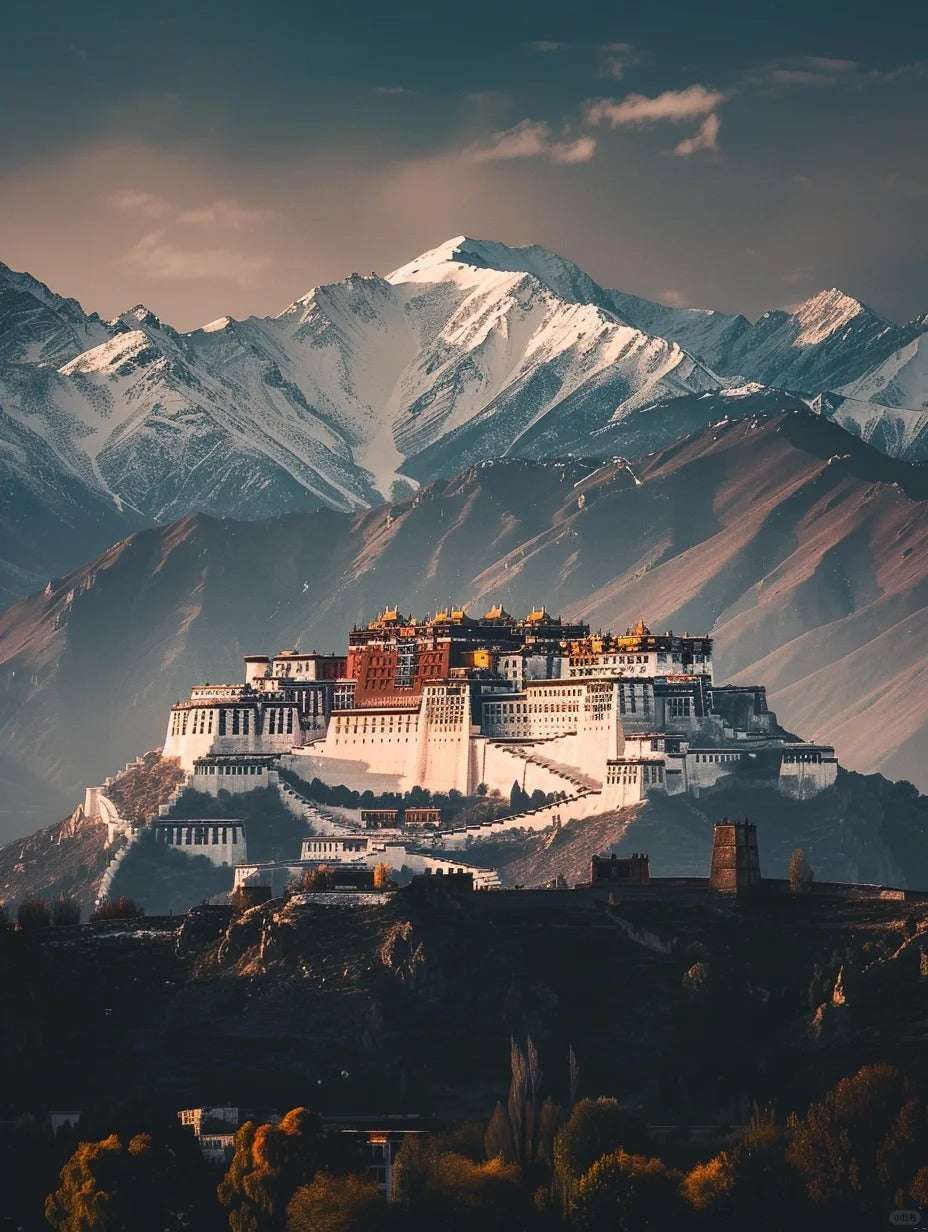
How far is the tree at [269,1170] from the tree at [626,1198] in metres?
12.6

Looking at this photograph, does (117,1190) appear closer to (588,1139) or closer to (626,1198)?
(588,1139)

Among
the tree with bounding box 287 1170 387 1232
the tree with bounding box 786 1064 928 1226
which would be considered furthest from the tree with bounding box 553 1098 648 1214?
the tree with bounding box 287 1170 387 1232

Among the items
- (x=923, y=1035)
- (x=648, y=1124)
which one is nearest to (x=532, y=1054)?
(x=648, y=1124)

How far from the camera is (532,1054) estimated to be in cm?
19450

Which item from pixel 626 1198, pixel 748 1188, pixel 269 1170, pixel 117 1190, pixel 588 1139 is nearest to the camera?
pixel 626 1198

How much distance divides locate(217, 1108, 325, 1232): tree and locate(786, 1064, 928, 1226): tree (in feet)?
70.3

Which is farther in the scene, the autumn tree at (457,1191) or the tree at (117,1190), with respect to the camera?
the tree at (117,1190)

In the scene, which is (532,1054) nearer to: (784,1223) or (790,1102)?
(790,1102)

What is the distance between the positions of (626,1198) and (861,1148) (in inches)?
429

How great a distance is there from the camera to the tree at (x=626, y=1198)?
173000 millimetres

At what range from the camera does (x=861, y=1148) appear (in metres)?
177

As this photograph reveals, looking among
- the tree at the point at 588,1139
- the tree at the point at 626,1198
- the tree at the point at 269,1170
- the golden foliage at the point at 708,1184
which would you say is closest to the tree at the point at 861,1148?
the golden foliage at the point at 708,1184

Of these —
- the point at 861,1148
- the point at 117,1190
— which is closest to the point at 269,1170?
the point at 117,1190

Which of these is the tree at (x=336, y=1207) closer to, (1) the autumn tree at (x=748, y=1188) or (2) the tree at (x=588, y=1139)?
(2) the tree at (x=588, y=1139)
